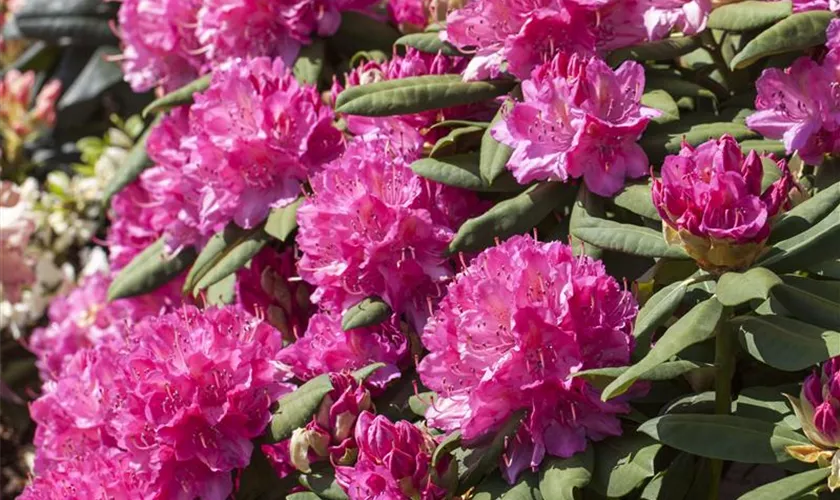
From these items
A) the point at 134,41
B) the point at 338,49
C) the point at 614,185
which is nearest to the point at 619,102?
the point at 614,185

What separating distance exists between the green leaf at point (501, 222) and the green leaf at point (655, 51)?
0.22 metres

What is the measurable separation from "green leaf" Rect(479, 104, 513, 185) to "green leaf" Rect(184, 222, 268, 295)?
0.38 m

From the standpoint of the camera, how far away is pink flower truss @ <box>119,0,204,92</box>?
7.20 feet

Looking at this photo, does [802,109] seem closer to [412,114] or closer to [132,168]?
[412,114]

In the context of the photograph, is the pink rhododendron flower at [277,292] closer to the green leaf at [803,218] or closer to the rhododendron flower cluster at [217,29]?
the rhododendron flower cluster at [217,29]

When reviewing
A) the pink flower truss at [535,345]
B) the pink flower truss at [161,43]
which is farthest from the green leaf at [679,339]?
the pink flower truss at [161,43]

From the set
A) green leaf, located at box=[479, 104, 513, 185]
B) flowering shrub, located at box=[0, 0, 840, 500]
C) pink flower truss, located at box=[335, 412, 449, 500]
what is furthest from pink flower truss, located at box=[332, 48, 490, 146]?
pink flower truss, located at box=[335, 412, 449, 500]

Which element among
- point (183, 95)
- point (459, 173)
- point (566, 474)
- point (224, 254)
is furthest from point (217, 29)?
point (566, 474)

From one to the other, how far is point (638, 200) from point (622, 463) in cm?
31

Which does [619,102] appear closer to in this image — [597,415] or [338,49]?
[597,415]

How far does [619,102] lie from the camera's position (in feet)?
5.18

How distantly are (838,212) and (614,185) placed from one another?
1.03ft

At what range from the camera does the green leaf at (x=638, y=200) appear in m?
1.50

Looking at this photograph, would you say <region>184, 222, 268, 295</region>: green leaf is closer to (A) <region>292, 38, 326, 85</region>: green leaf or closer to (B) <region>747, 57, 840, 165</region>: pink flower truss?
(A) <region>292, 38, 326, 85</region>: green leaf
